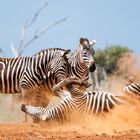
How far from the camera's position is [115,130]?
823 cm

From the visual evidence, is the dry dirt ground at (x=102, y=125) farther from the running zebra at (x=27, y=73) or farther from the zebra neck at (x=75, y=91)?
the running zebra at (x=27, y=73)

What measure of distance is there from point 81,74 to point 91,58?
0.39 m

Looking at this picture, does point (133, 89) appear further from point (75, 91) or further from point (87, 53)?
point (87, 53)

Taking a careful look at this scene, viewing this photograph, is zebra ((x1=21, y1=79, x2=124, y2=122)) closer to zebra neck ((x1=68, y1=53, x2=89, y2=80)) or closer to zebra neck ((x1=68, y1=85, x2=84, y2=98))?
zebra neck ((x1=68, y1=85, x2=84, y2=98))

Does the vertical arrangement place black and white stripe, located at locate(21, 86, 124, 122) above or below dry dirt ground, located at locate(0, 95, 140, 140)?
above

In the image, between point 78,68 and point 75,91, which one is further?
point 78,68

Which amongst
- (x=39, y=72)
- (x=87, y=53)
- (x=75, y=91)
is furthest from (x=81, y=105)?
(x=39, y=72)

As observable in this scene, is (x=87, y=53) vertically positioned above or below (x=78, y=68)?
above

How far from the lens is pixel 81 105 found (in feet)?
30.3

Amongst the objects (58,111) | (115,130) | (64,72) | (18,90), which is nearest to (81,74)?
(64,72)

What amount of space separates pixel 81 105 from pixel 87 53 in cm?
356

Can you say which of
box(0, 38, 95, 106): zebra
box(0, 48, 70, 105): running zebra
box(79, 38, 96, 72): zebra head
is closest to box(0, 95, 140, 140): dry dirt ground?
box(0, 38, 95, 106): zebra

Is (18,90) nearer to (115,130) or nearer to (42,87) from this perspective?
(42,87)

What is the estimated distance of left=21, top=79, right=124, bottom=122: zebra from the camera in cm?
910
